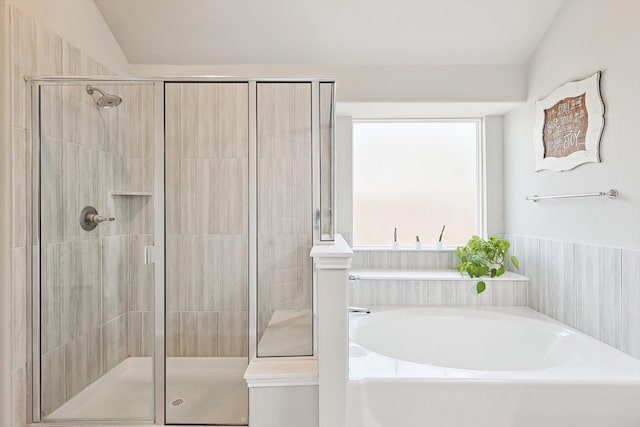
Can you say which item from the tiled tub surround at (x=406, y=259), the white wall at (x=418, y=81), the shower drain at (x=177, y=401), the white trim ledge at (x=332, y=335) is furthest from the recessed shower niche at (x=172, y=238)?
the tiled tub surround at (x=406, y=259)

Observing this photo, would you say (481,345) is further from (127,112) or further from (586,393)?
(127,112)

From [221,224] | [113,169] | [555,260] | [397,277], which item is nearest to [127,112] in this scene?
[113,169]

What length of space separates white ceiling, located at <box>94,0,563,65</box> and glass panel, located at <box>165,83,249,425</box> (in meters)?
0.89

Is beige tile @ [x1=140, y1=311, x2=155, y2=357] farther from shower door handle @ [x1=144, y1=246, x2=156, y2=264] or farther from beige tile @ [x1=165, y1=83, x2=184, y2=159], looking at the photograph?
beige tile @ [x1=165, y1=83, x2=184, y2=159]

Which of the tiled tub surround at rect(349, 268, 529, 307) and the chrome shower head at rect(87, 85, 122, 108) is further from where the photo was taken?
the tiled tub surround at rect(349, 268, 529, 307)

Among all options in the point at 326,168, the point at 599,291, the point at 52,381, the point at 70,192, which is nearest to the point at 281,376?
the point at 326,168

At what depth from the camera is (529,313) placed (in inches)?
103

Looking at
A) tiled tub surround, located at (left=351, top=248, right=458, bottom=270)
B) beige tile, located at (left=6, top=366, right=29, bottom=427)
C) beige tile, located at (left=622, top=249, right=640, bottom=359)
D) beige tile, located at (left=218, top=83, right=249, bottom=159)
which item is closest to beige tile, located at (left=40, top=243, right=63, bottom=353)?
beige tile, located at (left=6, top=366, right=29, bottom=427)

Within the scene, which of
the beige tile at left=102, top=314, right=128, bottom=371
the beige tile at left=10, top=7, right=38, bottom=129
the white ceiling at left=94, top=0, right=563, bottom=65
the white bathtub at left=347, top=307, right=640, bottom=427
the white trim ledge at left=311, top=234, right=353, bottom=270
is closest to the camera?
the white trim ledge at left=311, top=234, right=353, bottom=270

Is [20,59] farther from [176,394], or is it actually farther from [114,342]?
[176,394]

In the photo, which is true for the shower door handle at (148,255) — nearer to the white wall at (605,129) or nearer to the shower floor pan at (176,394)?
the shower floor pan at (176,394)

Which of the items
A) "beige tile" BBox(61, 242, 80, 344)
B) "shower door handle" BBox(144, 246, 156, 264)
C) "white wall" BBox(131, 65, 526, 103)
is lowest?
"beige tile" BBox(61, 242, 80, 344)

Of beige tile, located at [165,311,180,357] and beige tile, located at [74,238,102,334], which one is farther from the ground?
beige tile, located at [74,238,102,334]

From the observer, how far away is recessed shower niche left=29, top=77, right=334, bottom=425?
1.88 meters
